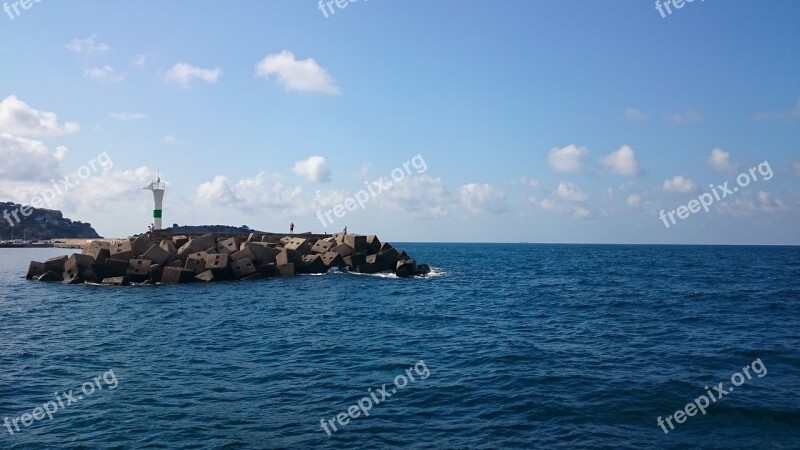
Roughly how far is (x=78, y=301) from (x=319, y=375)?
57.1 ft

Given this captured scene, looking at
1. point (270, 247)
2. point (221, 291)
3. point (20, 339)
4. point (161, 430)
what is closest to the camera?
point (161, 430)

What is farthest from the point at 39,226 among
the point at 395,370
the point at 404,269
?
the point at 395,370

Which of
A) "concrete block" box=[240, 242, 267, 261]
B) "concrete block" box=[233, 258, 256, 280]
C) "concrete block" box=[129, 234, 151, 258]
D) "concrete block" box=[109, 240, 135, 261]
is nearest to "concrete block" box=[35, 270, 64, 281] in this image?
"concrete block" box=[109, 240, 135, 261]

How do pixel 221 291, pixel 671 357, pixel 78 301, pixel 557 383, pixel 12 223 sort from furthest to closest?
pixel 12 223
pixel 221 291
pixel 78 301
pixel 671 357
pixel 557 383

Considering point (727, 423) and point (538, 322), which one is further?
point (538, 322)

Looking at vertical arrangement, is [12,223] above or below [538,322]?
above

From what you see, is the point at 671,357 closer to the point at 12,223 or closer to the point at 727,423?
the point at 727,423

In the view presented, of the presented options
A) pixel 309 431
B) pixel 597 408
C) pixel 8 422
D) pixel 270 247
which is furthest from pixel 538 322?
pixel 270 247

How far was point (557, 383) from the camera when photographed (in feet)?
40.4

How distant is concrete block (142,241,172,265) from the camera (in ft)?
108

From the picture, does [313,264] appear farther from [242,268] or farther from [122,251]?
[122,251]

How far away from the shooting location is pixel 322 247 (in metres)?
41.9

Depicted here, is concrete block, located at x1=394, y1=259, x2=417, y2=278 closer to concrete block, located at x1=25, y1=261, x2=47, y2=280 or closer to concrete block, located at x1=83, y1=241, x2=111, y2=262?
concrete block, located at x1=83, y1=241, x2=111, y2=262

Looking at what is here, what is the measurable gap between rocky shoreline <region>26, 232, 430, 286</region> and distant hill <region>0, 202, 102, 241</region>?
88856 millimetres
